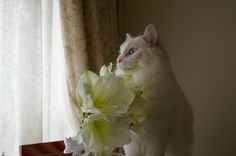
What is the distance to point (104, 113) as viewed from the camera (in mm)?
542

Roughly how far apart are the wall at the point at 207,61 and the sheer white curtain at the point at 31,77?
0.70 meters

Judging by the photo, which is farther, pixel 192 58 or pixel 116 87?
pixel 192 58

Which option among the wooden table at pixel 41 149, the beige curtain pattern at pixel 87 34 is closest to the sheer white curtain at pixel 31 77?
the beige curtain pattern at pixel 87 34

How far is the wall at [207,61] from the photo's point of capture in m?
1.65

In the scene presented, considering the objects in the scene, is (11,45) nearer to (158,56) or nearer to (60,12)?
(60,12)

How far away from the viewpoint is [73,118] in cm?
152

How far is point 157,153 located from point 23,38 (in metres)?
0.94

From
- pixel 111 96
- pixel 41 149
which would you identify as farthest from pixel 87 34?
pixel 111 96

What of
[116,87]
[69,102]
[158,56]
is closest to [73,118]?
[69,102]

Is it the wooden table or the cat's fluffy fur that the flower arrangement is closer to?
the cat's fluffy fur

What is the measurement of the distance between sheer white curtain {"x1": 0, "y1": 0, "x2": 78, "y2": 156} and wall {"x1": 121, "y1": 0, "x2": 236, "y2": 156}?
0.70m

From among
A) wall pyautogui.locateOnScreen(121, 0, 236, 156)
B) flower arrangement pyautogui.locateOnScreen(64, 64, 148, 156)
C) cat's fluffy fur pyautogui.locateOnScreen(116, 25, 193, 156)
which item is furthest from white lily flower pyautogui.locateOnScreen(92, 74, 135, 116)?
wall pyautogui.locateOnScreen(121, 0, 236, 156)

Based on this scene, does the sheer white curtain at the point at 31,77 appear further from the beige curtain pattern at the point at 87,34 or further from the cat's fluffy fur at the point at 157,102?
the cat's fluffy fur at the point at 157,102

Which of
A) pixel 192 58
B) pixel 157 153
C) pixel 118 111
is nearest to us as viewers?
pixel 118 111
